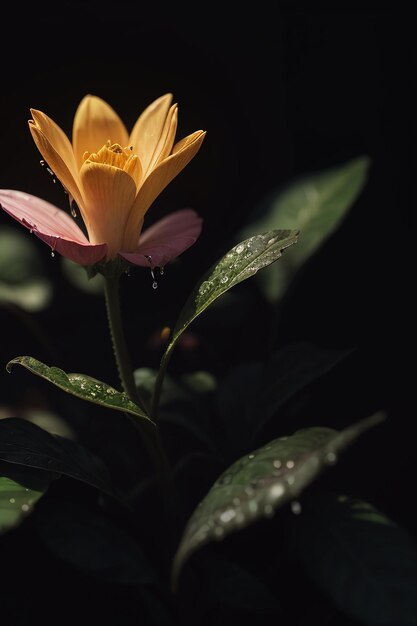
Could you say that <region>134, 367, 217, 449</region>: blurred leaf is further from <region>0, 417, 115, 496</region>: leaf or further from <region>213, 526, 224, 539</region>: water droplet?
<region>213, 526, 224, 539</region>: water droplet

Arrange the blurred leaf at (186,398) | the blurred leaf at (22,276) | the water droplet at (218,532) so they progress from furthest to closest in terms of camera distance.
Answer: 1. the blurred leaf at (22,276)
2. the blurred leaf at (186,398)
3. the water droplet at (218,532)

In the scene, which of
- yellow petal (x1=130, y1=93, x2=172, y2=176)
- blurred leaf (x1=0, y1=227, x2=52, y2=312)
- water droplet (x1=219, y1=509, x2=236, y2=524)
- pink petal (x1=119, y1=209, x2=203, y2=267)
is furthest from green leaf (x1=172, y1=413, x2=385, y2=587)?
blurred leaf (x1=0, y1=227, x2=52, y2=312)

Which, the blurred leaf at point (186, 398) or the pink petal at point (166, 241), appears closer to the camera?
the pink petal at point (166, 241)

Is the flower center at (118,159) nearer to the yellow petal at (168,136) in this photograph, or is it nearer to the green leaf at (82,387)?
the yellow petal at (168,136)

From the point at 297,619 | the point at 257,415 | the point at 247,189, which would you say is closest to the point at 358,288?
the point at 247,189

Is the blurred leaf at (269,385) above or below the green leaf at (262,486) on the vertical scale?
below

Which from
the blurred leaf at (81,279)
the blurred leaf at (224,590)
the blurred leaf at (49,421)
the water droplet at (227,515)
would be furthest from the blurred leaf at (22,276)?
the water droplet at (227,515)

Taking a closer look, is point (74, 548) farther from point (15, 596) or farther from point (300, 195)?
point (300, 195)

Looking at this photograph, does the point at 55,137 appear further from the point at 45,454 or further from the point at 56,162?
the point at 45,454
